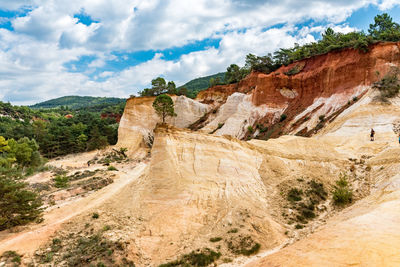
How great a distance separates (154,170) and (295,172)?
8875 mm

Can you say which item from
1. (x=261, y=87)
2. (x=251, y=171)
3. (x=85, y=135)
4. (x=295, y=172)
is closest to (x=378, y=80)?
(x=261, y=87)

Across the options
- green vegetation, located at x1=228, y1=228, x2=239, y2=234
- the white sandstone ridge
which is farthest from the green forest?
green vegetation, located at x1=228, y1=228, x2=239, y2=234

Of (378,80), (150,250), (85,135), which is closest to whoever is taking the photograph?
(150,250)

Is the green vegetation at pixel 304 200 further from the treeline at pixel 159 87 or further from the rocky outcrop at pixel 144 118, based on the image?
the treeline at pixel 159 87

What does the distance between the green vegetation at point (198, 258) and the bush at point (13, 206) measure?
26.3 feet

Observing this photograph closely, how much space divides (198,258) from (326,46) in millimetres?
40051

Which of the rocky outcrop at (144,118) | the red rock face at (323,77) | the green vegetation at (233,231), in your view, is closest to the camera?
the green vegetation at (233,231)

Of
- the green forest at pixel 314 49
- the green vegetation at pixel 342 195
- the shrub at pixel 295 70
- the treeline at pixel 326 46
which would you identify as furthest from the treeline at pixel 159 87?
the green vegetation at pixel 342 195

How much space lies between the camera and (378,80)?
92.5 feet

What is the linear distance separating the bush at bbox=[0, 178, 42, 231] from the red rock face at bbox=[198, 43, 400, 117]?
1312 inches

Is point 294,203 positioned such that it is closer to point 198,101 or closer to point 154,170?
point 154,170

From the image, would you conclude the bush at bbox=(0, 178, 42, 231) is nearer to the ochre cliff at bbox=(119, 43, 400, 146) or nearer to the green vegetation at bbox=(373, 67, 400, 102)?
the ochre cliff at bbox=(119, 43, 400, 146)

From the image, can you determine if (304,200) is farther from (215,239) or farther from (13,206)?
(13,206)

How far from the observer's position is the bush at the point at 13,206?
39.3 ft
